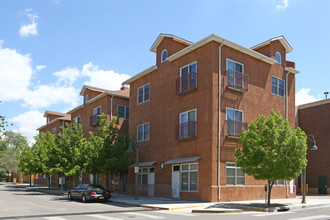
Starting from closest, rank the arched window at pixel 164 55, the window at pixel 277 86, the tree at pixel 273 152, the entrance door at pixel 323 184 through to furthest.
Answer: the tree at pixel 273 152
the window at pixel 277 86
the arched window at pixel 164 55
the entrance door at pixel 323 184

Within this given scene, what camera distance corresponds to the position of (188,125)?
24078 millimetres

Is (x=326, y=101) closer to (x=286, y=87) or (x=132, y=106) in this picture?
(x=286, y=87)

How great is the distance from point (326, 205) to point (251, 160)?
5.90 meters

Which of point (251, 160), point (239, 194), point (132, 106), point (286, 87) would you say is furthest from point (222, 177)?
point (132, 106)

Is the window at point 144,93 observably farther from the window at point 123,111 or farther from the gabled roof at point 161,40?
the window at point 123,111

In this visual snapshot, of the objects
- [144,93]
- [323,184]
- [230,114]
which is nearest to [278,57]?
[230,114]

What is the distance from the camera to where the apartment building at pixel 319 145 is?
1323 inches

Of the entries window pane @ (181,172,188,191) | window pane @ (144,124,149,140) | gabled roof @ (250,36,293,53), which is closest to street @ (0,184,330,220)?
window pane @ (181,172,188,191)

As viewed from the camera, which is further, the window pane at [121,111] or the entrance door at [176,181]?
the window pane at [121,111]

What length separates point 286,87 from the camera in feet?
92.5

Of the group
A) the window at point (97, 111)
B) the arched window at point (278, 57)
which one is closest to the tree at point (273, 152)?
the arched window at point (278, 57)

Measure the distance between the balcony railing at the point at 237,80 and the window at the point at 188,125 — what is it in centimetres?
311

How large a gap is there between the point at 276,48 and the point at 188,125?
1009cm

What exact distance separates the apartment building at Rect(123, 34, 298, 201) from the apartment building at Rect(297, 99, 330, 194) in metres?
7.85
